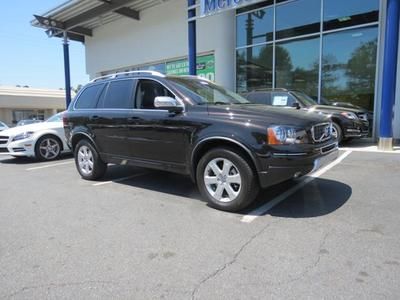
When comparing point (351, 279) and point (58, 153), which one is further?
point (58, 153)

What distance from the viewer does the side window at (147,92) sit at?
17.4ft

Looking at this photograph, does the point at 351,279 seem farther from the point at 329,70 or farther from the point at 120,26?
the point at 120,26

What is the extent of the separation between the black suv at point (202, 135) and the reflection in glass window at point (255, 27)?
880cm

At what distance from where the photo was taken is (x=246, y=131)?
162 inches

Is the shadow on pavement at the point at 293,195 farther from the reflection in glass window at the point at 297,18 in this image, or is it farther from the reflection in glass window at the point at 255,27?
the reflection in glass window at the point at 255,27

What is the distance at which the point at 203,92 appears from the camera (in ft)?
17.3

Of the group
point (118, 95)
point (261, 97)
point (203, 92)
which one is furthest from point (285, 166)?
point (261, 97)

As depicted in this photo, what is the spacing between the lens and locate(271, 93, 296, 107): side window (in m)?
9.78

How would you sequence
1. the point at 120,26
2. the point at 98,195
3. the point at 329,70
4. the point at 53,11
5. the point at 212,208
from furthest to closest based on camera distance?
the point at 120,26 → the point at 53,11 → the point at 329,70 → the point at 98,195 → the point at 212,208

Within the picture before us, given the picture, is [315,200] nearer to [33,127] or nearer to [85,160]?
[85,160]

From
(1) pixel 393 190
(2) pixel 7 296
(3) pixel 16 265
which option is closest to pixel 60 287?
(2) pixel 7 296

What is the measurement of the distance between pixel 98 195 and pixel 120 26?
15.4m

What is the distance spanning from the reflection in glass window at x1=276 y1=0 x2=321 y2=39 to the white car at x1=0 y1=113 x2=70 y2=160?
29.2ft

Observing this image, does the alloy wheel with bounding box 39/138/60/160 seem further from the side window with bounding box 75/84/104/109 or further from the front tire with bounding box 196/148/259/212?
the front tire with bounding box 196/148/259/212
